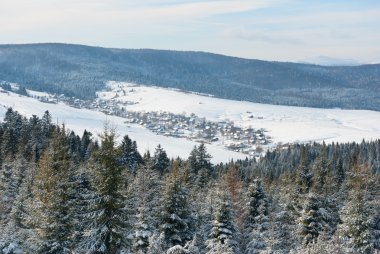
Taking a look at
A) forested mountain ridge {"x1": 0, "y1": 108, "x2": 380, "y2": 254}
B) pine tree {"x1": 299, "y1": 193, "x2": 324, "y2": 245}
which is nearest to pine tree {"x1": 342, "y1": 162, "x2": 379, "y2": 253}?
forested mountain ridge {"x1": 0, "y1": 108, "x2": 380, "y2": 254}

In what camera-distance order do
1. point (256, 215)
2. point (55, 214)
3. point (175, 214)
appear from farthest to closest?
point (256, 215), point (175, 214), point (55, 214)

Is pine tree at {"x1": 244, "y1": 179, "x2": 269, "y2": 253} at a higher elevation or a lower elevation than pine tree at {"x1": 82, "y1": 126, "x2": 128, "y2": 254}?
lower

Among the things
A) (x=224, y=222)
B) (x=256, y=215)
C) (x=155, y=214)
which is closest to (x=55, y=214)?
(x=155, y=214)

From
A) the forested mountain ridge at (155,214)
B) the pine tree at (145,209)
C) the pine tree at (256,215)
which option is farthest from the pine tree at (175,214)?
the pine tree at (256,215)

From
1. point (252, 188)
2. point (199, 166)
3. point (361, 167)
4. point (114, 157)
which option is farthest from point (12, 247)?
point (199, 166)

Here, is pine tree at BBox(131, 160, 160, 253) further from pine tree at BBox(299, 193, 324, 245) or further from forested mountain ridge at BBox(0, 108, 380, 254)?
pine tree at BBox(299, 193, 324, 245)

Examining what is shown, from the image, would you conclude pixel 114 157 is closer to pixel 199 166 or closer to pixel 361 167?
pixel 361 167

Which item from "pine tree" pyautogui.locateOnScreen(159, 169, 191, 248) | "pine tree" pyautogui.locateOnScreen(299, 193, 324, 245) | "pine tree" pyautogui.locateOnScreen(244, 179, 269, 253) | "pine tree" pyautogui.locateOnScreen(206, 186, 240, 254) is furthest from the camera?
"pine tree" pyautogui.locateOnScreen(244, 179, 269, 253)

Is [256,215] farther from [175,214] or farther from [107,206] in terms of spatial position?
[107,206]
